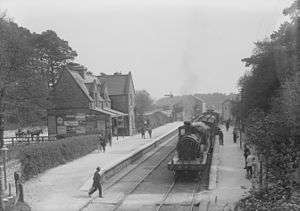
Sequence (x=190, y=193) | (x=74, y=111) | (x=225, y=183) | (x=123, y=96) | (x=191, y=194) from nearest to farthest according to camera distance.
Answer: (x=191, y=194) < (x=190, y=193) < (x=225, y=183) < (x=74, y=111) < (x=123, y=96)

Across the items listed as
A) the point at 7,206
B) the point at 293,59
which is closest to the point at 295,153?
the point at 293,59

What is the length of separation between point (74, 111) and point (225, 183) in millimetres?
31299

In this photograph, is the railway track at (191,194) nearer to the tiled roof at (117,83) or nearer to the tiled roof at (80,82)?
the tiled roof at (80,82)

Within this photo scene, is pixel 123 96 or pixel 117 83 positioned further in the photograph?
pixel 117 83

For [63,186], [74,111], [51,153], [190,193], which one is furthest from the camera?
[74,111]

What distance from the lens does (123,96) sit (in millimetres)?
60812

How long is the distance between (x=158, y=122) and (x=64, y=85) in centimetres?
3012

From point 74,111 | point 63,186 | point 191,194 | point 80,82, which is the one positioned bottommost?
point 191,194

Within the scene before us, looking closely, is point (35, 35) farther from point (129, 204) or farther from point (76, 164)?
point (129, 204)

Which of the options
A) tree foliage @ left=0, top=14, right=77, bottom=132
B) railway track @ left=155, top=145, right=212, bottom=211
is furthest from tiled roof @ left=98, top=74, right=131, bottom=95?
railway track @ left=155, top=145, right=212, bottom=211

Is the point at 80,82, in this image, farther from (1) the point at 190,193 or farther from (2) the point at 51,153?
(1) the point at 190,193

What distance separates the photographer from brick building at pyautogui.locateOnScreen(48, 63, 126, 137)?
5016cm

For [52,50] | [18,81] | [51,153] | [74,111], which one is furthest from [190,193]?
[52,50]

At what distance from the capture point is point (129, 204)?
61.8 feet
